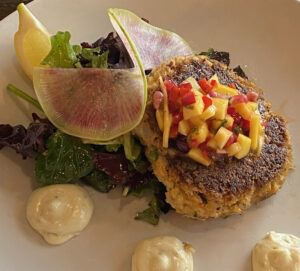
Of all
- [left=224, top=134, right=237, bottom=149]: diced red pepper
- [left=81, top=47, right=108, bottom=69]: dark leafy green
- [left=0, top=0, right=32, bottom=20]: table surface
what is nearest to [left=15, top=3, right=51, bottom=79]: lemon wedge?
[left=81, top=47, right=108, bottom=69]: dark leafy green

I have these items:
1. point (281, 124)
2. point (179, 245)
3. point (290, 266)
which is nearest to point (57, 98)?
point (179, 245)

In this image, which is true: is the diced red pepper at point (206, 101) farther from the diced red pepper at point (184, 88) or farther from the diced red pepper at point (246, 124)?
the diced red pepper at point (246, 124)

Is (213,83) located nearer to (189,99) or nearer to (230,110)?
(230,110)

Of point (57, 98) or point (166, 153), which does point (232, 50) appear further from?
point (57, 98)

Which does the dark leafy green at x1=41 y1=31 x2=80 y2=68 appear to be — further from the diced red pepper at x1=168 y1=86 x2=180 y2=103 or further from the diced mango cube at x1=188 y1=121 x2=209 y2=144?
the diced mango cube at x1=188 y1=121 x2=209 y2=144

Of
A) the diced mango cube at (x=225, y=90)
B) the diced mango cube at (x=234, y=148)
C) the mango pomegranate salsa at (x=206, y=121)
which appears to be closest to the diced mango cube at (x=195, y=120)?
the mango pomegranate salsa at (x=206, y=121)

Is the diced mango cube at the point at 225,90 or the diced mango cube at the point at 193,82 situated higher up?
the diced mango cube at the point at 193,82

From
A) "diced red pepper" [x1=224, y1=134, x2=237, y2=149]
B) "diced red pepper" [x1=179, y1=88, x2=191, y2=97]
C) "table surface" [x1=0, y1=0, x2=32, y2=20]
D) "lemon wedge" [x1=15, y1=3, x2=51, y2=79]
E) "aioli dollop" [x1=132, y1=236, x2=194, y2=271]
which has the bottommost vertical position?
"aioli dollop" [x1=132, y1=236, x2=194, y2=271]
